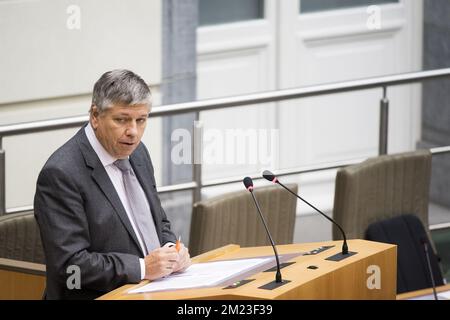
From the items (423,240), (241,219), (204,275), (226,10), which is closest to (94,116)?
(204,275)

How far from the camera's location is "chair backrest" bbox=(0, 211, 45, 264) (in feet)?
16.5

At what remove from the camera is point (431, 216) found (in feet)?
27.9

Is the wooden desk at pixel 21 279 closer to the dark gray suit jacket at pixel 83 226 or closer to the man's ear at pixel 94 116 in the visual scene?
the dark gray suit jacket at pixel 83 226

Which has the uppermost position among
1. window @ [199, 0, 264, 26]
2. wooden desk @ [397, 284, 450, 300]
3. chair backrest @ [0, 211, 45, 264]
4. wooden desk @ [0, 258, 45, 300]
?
window @ [199, 0, 264, 26]

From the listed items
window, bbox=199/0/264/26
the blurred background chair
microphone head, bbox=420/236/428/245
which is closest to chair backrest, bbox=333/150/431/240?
microphone head, bbox=420/236/428/245

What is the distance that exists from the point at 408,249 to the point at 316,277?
6.30ft

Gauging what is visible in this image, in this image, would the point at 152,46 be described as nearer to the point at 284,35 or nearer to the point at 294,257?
the point at 284,35

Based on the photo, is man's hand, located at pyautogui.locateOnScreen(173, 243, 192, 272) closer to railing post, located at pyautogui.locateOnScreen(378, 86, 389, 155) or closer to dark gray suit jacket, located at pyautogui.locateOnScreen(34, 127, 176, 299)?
dark gray suit jacket, located at pyautogui.locateOnScreen(34, 127, 176, 299)

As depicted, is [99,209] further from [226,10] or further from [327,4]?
[327,4]

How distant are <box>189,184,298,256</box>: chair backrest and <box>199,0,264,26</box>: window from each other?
2.57 meters

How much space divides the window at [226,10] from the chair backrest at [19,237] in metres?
3.21

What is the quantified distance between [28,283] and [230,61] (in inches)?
138

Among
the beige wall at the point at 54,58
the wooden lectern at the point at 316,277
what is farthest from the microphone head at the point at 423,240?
the beige wall at the point at 54,58

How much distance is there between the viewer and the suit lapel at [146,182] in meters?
4.55
